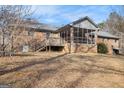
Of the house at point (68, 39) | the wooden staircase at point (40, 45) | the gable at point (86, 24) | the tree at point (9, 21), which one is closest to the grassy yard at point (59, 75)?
the tree at point (9, 21)

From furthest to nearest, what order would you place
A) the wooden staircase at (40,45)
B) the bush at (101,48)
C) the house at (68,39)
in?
the bush at (101,48) → the house at (68,39) → the wooden staircase at (40,45)

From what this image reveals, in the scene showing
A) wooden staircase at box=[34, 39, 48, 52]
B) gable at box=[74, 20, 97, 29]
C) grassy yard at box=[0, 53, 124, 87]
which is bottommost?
grassy yard at box=[0, 53, 124, 87]

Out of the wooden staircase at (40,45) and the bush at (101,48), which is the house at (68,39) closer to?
the wooden staircase at (40,45)

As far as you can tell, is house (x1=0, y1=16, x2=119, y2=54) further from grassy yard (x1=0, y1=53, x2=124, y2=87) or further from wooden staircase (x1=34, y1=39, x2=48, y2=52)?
grassy yard (x1=0, y1=53, x2=124, y2=87)

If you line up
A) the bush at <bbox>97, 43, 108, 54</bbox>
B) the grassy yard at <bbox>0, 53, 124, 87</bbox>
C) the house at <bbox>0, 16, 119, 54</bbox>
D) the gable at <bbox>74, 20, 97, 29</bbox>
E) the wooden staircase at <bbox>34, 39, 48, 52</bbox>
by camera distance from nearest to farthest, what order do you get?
the grassy yard at <bbox>0, 53, 124, 87</bbox> → the wooden staircase at <bbox>34, 39, 48, 52</bbox> → the house at <bbox>0, 16, 119, 54</bbox> → the gable at <bbox>74, 20, 97, 29</bbox> → the bush at <bbox>97, 43, 108, 54</bbox>

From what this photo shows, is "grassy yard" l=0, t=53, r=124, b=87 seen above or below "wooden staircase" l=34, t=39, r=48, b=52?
below

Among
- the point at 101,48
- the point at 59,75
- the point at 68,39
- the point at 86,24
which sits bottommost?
the point at 59,75

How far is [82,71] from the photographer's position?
14.4m

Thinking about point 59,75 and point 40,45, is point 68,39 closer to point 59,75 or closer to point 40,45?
point 40,45

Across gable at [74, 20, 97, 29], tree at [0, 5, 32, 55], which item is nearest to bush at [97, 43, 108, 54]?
gable at [74, 20, 97, 29]

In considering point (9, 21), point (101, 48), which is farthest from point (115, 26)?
point (9, 21)

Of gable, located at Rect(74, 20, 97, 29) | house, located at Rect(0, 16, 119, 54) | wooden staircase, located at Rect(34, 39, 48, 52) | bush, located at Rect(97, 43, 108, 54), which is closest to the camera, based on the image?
wooden staircase, located at Rect(34, 39, 48, 52)
